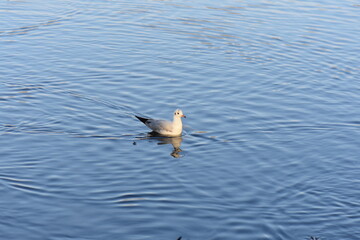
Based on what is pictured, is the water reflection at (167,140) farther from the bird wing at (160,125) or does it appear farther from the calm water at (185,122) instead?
the bird wing at (160,125)

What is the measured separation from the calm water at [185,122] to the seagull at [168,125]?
1.01ft

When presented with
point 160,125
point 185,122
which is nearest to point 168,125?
point 160,125

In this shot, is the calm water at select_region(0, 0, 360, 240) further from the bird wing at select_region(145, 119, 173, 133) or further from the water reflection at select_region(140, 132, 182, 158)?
the bird wing at select_region(145, 119, 173, 133)

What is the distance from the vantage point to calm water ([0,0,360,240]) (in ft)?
45.1

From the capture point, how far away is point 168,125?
61.3ft

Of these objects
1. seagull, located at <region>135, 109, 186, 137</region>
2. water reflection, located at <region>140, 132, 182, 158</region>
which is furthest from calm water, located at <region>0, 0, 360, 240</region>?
seagull, located at <region>135, 109, 186, 137</region>

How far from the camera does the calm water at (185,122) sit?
1375 cm

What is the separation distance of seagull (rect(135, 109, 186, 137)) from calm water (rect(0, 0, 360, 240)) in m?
0.31

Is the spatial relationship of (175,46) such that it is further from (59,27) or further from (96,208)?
(96,208)

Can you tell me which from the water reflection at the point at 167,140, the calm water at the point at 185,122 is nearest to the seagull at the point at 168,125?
the water reflection at the point at 167,140

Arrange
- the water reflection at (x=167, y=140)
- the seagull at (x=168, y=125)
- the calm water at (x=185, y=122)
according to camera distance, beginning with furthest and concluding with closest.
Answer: the seagull at (x=168, y=125) < the water reflection at (x=167, y=140) < the calm water at (x=185, y=122)

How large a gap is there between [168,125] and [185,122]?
1.27 metres

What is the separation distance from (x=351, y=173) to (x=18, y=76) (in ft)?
40.4

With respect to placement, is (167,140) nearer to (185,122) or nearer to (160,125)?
(160,125)
